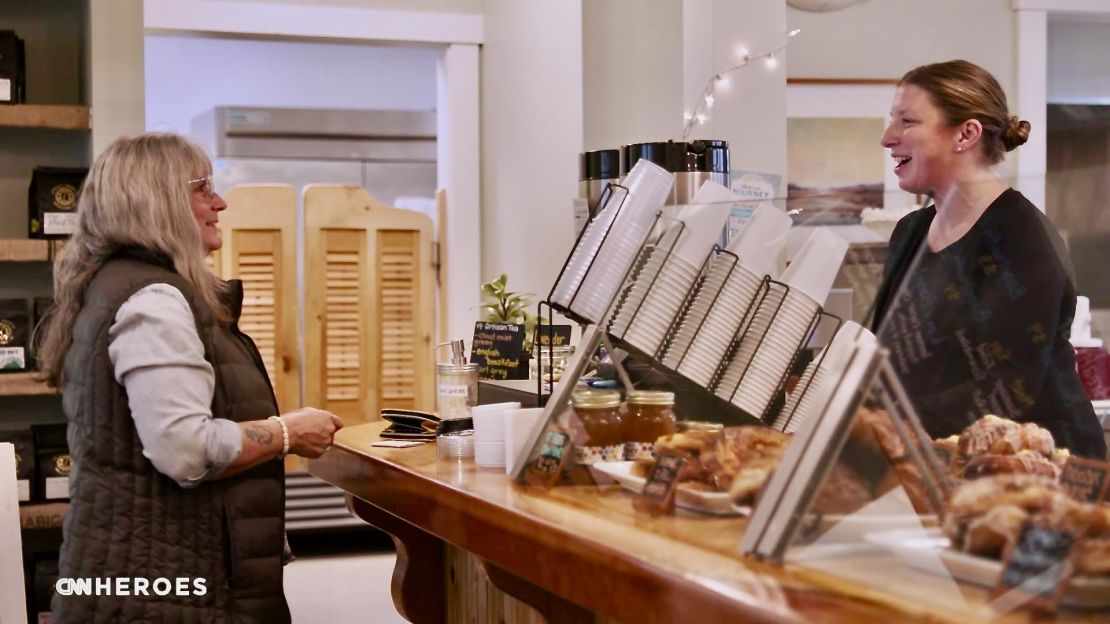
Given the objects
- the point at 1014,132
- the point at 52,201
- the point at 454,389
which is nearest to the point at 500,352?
the point at 454,389

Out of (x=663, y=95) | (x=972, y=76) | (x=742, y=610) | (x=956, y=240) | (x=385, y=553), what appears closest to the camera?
(x=742, y=610)

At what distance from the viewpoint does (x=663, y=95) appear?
4.44 metres

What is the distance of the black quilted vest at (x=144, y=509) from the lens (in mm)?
2215

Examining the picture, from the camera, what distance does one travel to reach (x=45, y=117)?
4.27 metres

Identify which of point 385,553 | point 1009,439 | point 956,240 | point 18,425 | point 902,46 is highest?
point 902,46

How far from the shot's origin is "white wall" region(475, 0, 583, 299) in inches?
174

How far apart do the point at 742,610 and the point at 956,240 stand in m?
0.54

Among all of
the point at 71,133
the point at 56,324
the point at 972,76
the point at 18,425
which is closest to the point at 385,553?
the point at 18,425

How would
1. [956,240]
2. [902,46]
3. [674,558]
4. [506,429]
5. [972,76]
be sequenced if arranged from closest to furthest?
[674,558] < [956,240] < [506,429] < [972,76] < [902,46]

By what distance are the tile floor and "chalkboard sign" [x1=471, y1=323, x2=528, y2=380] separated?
6.75 ft

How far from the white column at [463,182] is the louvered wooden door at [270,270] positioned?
0.81 meters

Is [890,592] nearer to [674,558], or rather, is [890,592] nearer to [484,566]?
[674,558]

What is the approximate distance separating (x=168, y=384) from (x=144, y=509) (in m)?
0.25

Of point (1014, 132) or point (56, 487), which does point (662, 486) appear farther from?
point (56, 487)
